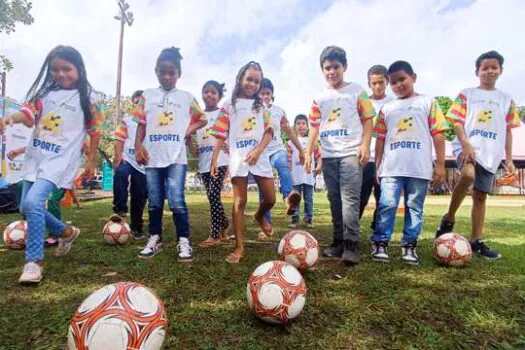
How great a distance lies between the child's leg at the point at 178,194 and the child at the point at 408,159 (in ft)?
6.90

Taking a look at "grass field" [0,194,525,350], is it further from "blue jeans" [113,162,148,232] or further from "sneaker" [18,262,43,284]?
"blue jeans" [113,162,148,232]

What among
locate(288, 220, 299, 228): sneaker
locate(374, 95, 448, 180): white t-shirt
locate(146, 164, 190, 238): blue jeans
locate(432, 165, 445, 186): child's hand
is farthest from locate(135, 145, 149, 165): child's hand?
locate(288, 220, 299, 228): sneaker

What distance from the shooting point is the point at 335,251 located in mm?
4234

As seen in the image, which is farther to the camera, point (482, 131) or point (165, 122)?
point (482, 131)

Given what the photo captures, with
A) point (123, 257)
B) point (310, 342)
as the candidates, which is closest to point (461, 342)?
point (310, 342)

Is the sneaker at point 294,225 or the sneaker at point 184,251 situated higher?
the sneaker at point 184,251

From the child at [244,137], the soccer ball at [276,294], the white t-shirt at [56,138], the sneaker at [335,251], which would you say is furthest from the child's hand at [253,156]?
the white t-shirt at [56,138]

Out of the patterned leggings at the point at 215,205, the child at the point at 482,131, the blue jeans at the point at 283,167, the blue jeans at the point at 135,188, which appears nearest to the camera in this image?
the child at the point at 482,131

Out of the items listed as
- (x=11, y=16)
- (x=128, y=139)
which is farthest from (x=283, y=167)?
(x=11, y=16)

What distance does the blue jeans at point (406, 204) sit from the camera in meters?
3.88

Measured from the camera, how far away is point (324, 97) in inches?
164

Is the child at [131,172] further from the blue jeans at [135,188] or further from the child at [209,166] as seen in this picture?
the child at [209,166]

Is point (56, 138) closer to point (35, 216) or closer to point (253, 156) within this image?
point (35, 216)

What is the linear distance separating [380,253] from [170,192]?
2.36 m
